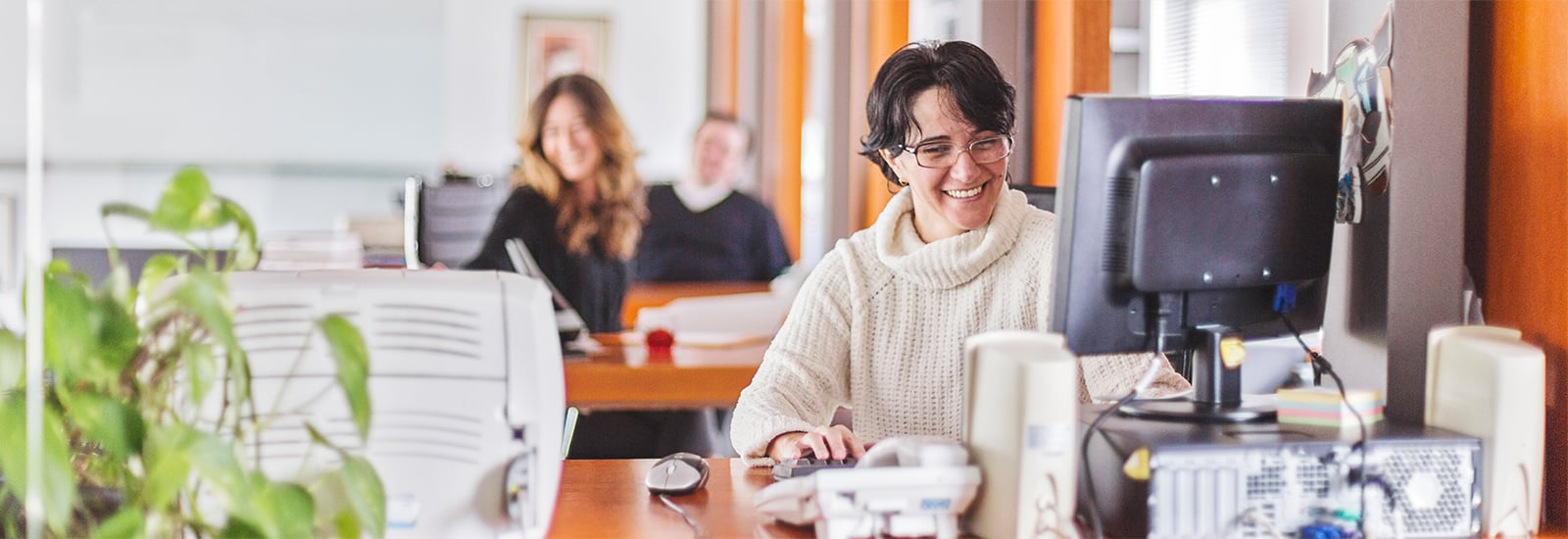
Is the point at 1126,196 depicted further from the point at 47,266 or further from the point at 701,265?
the point at 701,265

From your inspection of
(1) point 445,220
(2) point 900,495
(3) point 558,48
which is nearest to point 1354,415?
(2) point 900,495

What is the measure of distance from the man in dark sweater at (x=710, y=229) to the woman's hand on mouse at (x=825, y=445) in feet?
13.1

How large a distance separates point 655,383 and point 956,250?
121 centimetres

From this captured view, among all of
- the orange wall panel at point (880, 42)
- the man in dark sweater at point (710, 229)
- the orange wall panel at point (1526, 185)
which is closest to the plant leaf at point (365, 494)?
the orange wall panel at point (1526, 185)

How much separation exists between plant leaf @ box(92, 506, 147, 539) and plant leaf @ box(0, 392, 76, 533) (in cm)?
3

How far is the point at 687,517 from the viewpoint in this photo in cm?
161

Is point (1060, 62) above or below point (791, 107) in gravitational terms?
below

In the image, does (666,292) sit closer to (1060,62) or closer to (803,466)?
(1060,62)

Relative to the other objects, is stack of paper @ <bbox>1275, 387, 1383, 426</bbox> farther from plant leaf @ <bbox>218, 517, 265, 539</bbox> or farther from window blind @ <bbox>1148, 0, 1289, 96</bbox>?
plant leaf @ <bbox>218, 517, 265, 539</bbox>

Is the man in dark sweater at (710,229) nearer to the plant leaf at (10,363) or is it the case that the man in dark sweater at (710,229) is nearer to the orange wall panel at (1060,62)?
the orange wall panel at (1060,62)

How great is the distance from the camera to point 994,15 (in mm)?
3277

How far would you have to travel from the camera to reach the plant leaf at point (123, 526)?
108cm

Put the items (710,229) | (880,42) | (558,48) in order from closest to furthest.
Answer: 1. (880,42)
2. (710,229)
3. (558,48)

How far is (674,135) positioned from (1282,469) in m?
8.42
